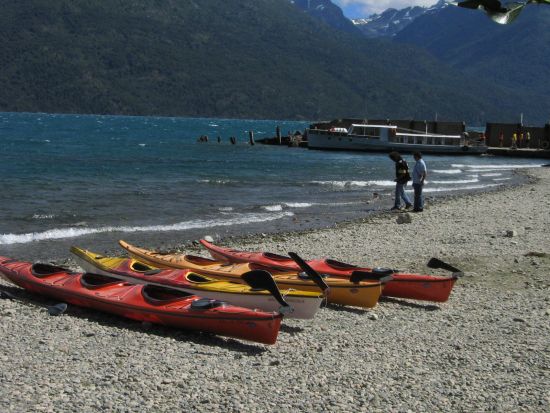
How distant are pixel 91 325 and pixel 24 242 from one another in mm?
6883

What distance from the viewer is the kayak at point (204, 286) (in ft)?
27.6

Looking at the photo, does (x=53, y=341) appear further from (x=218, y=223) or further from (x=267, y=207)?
(x=267, y=207)

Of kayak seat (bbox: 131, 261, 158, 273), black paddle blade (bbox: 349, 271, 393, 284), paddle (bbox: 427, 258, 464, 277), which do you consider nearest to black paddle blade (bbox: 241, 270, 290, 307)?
black paddle blade (bbox: 349, 271, 393, 284)

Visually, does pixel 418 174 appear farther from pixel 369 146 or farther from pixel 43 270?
pixel 369 146

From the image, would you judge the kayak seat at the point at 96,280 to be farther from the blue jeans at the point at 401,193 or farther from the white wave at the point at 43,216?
the blue jeans at the point at 401,193

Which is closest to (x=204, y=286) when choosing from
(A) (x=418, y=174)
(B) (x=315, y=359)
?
(B) (x=315, y=359)

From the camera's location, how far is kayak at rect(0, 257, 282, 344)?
772 cm

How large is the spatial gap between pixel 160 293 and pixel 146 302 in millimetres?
328

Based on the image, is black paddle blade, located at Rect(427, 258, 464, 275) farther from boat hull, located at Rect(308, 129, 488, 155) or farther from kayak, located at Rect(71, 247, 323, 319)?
boat hull, located at Rect(308, 129, 488, 155)

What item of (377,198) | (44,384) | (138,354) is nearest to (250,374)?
(138,354)

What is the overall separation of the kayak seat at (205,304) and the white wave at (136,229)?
7708 millimetres

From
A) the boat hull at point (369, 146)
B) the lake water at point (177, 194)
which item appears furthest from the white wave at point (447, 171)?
the boat hull at point (369, 146)

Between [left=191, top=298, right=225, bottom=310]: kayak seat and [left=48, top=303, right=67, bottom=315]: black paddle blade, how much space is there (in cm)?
185

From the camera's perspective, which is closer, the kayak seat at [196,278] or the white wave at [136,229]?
the kayak seat at [196,278]
